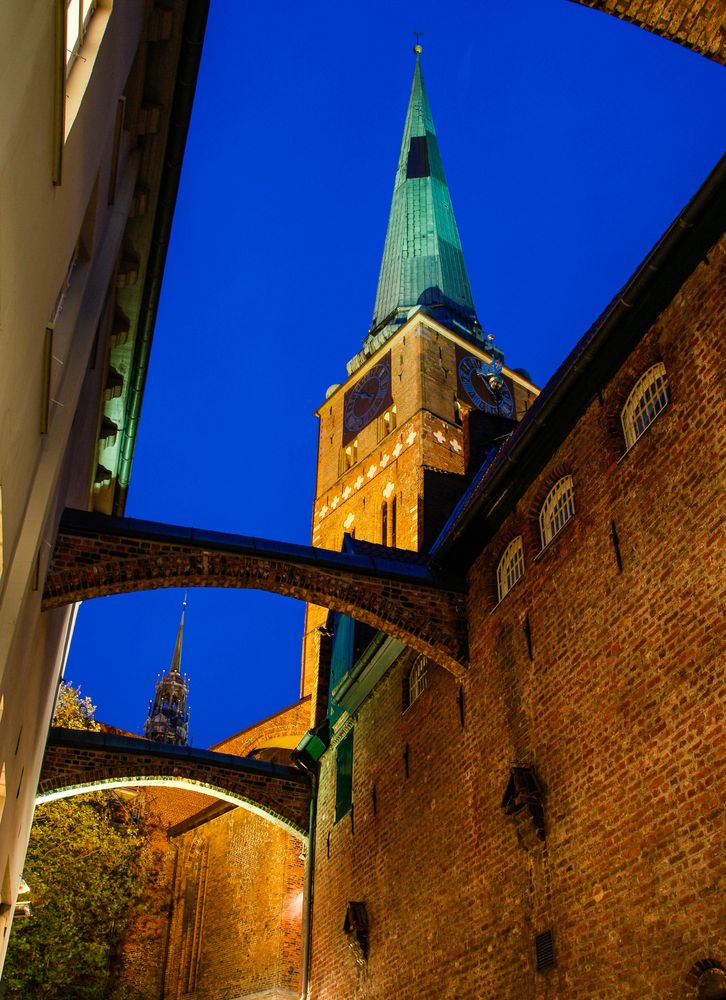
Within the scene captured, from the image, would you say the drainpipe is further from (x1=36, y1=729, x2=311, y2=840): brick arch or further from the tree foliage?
the tree foliage

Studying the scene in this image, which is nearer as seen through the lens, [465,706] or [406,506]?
[465,706]

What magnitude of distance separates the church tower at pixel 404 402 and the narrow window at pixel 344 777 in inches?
418

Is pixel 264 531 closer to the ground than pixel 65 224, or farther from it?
farther from it

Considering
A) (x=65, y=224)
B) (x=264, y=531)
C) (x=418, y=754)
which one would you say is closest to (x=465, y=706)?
(x=418, y=754)

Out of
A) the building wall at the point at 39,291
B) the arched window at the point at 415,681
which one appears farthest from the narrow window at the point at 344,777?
the building wall at the point at 39,291

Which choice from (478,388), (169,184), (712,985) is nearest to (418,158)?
(478,388)

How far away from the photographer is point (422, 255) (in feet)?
132

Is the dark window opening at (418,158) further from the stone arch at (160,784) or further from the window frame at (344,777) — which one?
the stone arch at (160,784)

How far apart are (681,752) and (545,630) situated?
2.65m

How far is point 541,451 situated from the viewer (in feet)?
33.3

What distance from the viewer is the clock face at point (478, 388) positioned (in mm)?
32875

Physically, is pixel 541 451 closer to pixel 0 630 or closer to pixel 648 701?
pixel 648 701

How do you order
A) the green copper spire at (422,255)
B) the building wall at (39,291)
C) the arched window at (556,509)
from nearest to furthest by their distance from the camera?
the building wall at (39,291) < the arched window at (556,509) < the green copper spire at (422,255)

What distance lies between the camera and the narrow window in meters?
14.8
